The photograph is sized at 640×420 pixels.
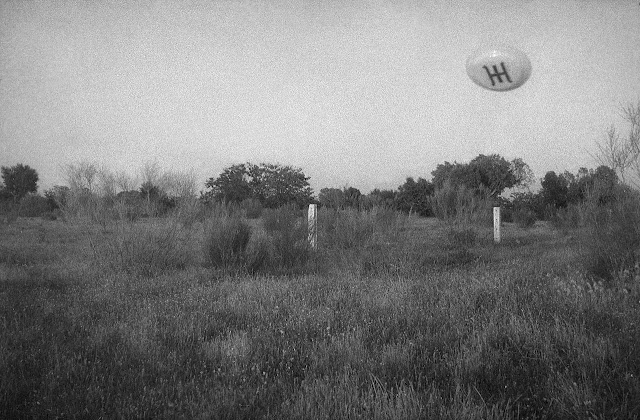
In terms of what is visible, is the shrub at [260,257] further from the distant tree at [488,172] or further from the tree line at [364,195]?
the distant tree at [488,172]

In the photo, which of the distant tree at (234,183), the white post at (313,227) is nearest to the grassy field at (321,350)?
the white post at (313,227)

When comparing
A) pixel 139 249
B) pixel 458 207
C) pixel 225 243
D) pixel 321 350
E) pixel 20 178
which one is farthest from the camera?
pixel 20 178

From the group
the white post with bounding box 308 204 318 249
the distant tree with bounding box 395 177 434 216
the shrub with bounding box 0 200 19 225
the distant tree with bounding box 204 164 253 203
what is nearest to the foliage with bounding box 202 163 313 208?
the distant tree with bounding box 204 164 253 203

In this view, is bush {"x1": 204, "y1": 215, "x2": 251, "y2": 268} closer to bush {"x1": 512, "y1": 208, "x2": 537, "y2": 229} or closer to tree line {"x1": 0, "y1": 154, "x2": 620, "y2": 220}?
tree line {"x1": 0, "y1": 154, "x2": 620, "y2": 220}

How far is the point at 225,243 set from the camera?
7.76 metres

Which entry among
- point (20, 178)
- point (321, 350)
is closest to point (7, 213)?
point (321, 350)

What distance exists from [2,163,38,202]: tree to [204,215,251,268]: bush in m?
49.6

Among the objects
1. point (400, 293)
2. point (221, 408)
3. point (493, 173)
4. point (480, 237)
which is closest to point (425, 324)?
point (400, 293)

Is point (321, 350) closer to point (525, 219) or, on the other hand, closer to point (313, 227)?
point (313, 227)

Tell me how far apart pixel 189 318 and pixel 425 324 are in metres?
2.51

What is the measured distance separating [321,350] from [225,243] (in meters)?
4.99

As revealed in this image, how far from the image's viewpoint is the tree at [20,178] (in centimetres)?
4562

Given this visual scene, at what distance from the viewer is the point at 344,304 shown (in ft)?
15.4

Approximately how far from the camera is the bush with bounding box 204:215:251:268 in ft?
25.3
